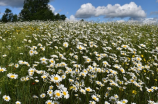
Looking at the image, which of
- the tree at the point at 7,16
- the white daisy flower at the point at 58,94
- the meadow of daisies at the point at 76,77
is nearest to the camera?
the white daisy flower at the point at 58,94

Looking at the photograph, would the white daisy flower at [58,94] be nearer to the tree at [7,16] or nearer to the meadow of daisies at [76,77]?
the meadow of daisies at [76,77]

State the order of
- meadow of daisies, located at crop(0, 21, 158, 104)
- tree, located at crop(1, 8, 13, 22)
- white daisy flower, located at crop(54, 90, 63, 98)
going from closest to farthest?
white daisy flower, located at crop(54, 90, 63, 98)
meadow of daisies, located at crop(0, 21, 158, 104)
tree, located at crop(1, 8, 13, 22)

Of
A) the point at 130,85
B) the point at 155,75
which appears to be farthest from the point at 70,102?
the point at 155,75

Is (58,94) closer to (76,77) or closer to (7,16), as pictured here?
(76,77)

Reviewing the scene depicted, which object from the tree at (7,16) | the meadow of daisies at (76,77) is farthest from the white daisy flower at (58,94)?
the tree at (7,16)

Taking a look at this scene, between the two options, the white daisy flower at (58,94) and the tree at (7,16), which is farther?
the tree at (7,16)

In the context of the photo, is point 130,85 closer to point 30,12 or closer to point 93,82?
point 93,82

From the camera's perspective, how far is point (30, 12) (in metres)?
45.3

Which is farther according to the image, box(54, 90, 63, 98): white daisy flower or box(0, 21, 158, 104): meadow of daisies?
box(0, 21, 158, 104): meadow of daisies

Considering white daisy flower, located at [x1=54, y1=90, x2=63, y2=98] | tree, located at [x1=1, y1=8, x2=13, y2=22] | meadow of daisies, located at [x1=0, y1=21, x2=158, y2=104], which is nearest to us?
white daisy flower, located at [x1=54, y1=90, x2=63, y2=98]

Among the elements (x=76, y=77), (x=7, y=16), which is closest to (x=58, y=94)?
(x=76, y=77)

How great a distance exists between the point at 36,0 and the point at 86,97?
165 ft

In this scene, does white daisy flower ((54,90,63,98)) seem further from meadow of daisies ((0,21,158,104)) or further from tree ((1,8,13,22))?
tree ((1,8,13,22))

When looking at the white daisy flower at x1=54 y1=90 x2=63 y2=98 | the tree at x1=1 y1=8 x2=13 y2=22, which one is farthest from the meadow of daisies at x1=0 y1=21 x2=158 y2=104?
the tree at x1=1 y1=8 x2=13 y2=22
